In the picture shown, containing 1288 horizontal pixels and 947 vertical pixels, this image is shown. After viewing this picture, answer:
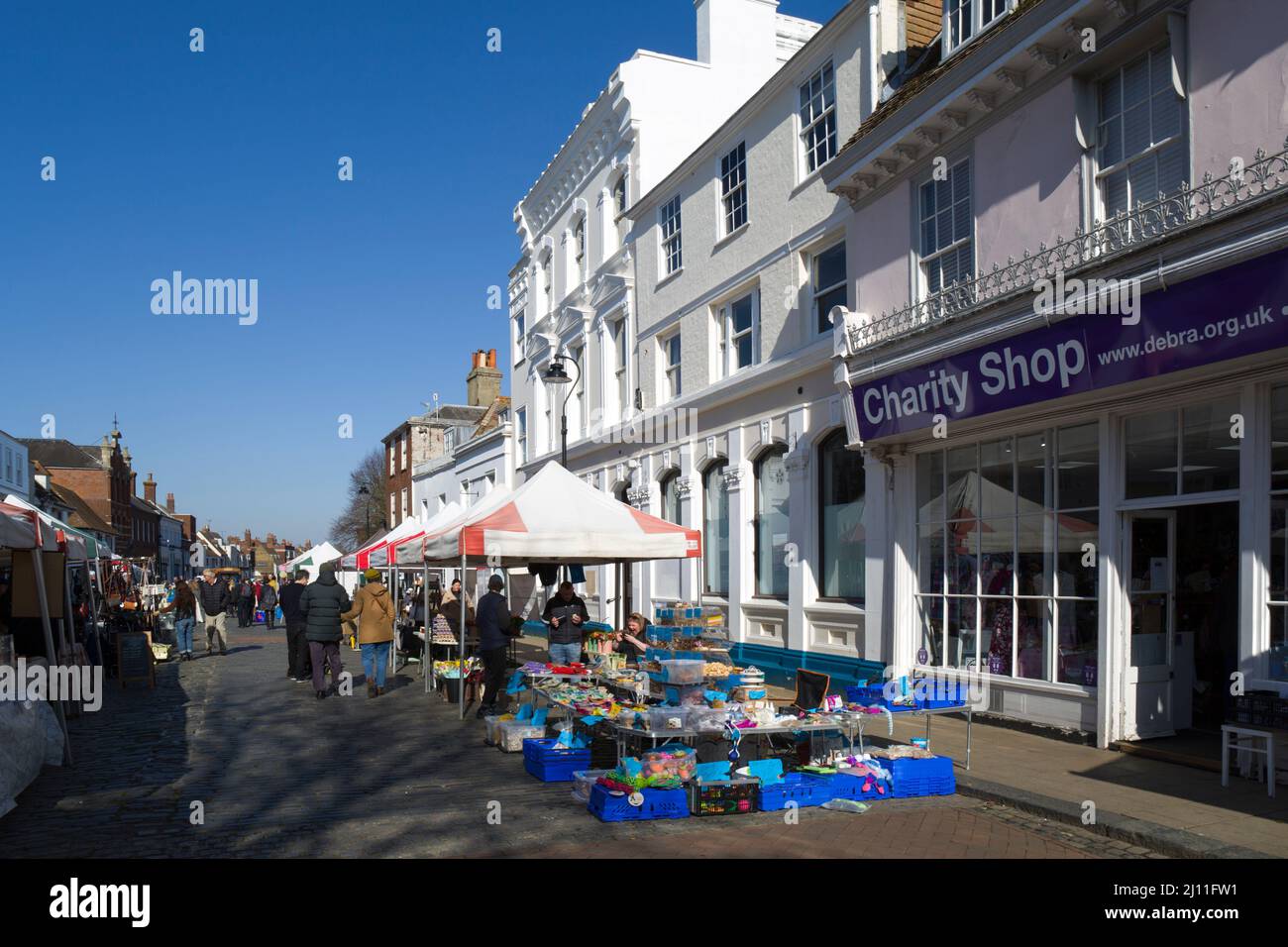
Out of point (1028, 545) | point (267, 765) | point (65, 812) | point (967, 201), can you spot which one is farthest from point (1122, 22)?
point (65, 812)

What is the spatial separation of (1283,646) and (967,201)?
585 centimetres

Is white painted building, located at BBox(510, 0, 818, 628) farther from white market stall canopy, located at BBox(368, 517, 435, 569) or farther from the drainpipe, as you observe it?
the drainpipe

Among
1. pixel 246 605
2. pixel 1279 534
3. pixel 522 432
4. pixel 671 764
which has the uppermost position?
pixel 522 432

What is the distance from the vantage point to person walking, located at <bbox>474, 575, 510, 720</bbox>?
1202 centimetres

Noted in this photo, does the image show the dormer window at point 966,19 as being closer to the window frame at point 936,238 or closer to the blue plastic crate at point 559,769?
the window frame at point 936,238

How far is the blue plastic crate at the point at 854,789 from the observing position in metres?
7.92

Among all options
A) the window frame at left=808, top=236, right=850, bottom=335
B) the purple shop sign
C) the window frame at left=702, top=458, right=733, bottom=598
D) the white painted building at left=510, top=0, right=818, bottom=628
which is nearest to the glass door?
Result: the purple shop sign

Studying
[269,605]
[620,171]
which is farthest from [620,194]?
[269,605]

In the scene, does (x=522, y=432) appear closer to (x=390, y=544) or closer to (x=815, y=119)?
(x=390, y=544)

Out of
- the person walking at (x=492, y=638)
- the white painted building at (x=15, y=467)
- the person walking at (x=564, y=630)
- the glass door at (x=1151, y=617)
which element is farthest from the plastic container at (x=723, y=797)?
the white painted building at (x=15, y=467)

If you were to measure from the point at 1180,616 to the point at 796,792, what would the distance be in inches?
187

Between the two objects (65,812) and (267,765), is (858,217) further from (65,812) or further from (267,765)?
(65,812)

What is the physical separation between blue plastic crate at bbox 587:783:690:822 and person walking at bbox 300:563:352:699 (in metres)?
7.81

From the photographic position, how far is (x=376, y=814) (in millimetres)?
7445
